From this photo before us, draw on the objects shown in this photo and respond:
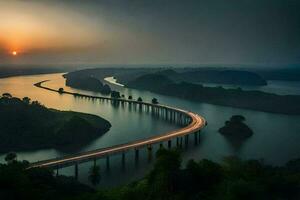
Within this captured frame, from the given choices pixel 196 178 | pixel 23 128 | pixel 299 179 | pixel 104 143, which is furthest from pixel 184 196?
pixel 23 128

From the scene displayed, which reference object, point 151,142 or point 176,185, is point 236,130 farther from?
point 176,185

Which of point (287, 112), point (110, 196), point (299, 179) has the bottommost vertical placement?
point (287, 112)

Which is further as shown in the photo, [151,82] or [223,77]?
[223,77]

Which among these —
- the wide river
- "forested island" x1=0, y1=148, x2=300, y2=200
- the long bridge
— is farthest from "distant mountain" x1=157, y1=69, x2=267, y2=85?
"forested island" x1=0, y1=148, x2=300, y2=200

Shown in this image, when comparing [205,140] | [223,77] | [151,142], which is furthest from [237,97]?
[223,77]

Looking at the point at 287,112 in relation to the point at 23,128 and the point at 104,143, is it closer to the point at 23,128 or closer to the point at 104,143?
the point at 104,143

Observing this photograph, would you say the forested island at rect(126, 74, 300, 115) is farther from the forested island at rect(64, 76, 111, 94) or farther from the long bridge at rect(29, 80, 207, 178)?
the long bridge at rect(29, 80, 207, 178)
